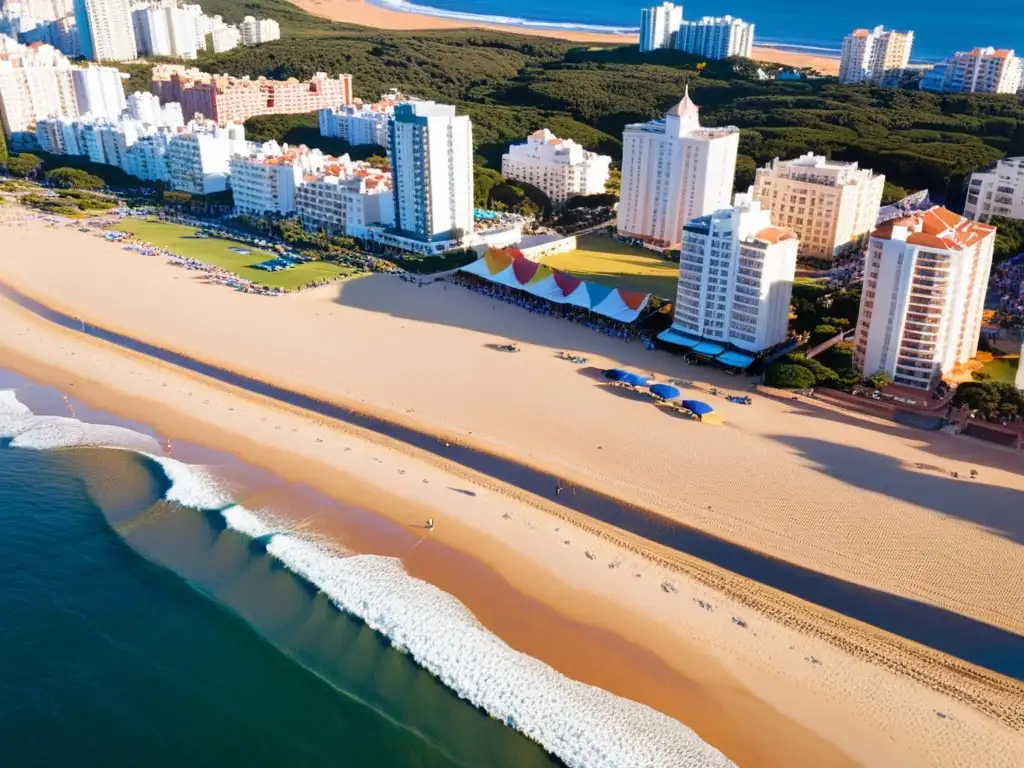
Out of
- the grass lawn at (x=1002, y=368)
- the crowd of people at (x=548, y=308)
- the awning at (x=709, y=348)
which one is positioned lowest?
the grass lawn at (x=1002, y=368)

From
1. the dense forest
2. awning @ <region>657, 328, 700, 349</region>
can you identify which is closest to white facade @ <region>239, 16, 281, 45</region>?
the dense forest

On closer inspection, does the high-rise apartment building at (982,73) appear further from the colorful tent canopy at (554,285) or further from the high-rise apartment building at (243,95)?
the colorful tent canopy at (554,285)

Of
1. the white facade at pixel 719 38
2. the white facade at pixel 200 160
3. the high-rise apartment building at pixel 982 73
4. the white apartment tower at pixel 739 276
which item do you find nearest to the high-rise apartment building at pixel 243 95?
the white facade at pixel 200 160

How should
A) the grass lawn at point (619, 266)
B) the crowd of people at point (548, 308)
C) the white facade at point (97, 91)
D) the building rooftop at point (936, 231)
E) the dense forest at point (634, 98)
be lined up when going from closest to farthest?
the building rooftop at point (936, 231), the crowd of people at point (548, 308), the grass lawn at point (619, 266), the dense forest at point (634, 98), the white facade at point (97, 91)

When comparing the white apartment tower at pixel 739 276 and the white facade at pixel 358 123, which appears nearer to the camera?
the white apartment tower at pixel 739 276

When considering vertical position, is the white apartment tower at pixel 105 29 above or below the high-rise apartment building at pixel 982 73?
Answer: above

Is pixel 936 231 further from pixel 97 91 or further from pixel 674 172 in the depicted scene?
pixel 97 91
